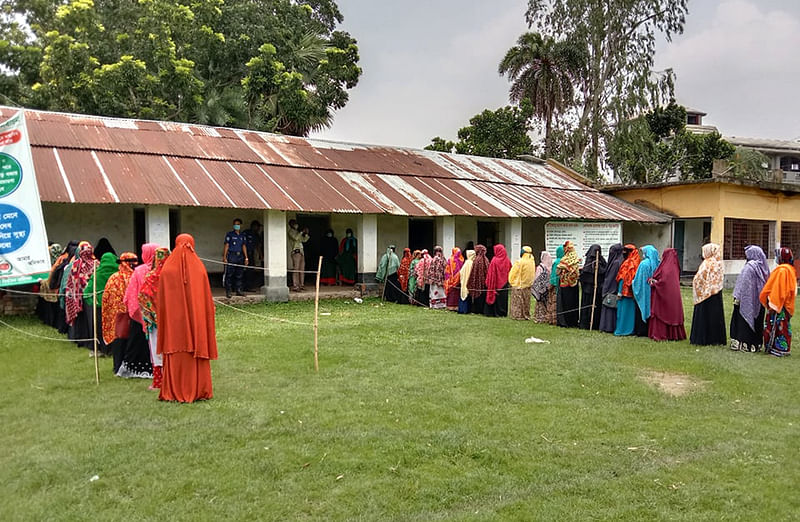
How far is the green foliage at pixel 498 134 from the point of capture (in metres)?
26.6

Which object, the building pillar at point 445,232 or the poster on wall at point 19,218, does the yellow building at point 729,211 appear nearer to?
the building pillar at point 445,232

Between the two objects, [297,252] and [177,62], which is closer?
[297,252]

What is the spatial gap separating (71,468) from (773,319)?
322 inches

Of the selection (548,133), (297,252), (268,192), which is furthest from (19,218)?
(548,133)

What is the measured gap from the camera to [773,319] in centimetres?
794

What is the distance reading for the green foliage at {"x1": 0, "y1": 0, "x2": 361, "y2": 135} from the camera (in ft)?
59.7

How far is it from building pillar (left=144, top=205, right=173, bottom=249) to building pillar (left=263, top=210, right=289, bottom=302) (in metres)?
2.05

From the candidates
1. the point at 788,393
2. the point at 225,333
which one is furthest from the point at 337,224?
the point at 788,393

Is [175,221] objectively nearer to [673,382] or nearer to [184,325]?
[184,325]

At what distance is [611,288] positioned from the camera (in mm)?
9594

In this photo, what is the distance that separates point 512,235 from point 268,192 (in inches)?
282

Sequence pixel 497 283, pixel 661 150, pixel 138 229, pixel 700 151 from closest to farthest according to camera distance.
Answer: pixel 497 283, pixel 138 229, pixel 700 151, pixel 661 150

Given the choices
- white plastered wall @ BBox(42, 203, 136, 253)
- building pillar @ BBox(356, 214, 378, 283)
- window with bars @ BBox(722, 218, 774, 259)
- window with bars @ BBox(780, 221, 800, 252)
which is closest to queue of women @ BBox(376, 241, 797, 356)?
building pillar @ BBox(356, 214, 378, 283)

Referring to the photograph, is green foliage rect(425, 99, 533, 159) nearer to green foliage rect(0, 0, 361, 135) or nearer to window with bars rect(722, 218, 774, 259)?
green foliage rect(0, 0, 361, 135)
